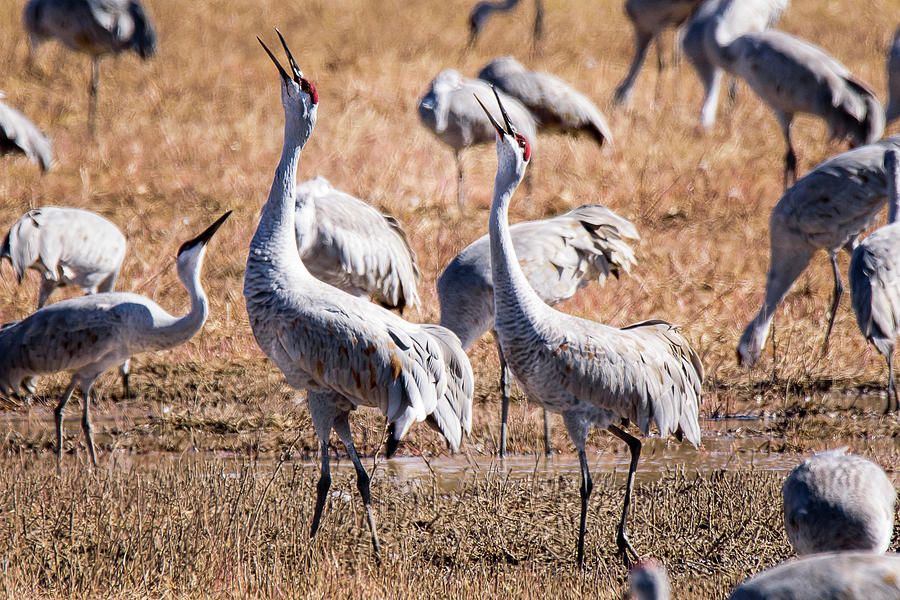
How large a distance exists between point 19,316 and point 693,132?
6.69 m

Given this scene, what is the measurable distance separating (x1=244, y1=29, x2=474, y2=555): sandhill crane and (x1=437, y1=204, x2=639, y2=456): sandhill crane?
1302mm

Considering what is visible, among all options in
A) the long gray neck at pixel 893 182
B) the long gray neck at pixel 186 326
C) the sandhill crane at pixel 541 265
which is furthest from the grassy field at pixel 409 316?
the long gray neck at pixel 893 182

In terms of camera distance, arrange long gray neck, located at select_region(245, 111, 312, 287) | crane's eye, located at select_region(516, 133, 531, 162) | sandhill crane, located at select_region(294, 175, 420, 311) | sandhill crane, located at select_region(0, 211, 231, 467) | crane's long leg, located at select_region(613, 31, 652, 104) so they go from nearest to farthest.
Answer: crane's eye, located at select_region(516, 133, 531, 162), long gray neck, located at select_region(245, 111, 312, 287), sandhill crane, located at select_region(0, 211, 231, 467), sandhill crane, located at select_region(294, 175, 420, 311), crane's long leg, located at select_region(613, 31, 652, 104)

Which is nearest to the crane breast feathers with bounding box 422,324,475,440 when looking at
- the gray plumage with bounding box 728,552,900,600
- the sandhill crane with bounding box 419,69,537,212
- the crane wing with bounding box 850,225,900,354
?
the crane wing with bounding box 850,225,900,354

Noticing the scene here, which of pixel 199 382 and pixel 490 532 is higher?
pixel 199 382

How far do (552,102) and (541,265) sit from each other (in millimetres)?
3906

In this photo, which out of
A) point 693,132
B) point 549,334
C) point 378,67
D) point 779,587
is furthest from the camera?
point 378,67

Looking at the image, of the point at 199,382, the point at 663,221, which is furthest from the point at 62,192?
the point at 663,221

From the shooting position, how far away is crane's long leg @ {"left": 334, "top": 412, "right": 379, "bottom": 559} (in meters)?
4.49

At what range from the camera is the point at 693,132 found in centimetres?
1189

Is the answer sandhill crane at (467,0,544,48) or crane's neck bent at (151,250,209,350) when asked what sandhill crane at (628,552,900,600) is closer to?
crane's neck bent at (151,250,209,350)

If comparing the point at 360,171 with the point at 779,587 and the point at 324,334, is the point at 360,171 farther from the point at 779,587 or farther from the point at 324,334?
the point at 779,587

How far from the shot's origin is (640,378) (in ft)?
15.0

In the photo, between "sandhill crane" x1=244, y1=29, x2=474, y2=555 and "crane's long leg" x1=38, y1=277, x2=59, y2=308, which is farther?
"crane's long leg" x1=38, y1=277, x2=59, y2=308
